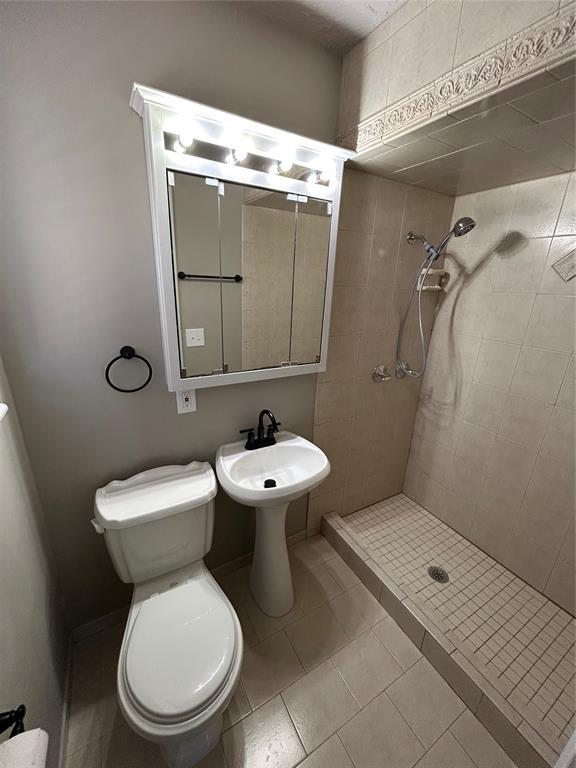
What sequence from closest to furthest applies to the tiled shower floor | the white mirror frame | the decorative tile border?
the decorative tile border → the white mirror frame → the tiled shower floor

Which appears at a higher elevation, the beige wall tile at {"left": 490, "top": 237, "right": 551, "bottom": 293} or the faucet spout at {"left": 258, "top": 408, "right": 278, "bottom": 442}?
the beige wall tile at {"left": 490, "top": 237, "right": 551, "bottom": 293}

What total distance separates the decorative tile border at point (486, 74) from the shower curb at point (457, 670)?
6.57 feet

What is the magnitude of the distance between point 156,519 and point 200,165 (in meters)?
1.30

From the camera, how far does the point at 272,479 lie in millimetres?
1441

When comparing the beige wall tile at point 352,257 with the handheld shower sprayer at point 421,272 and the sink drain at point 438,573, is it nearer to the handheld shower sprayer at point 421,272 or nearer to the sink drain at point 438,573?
the handheld shower sprayer at point 421,272

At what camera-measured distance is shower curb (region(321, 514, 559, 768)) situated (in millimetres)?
1062

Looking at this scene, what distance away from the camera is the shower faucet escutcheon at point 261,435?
149 centimetres

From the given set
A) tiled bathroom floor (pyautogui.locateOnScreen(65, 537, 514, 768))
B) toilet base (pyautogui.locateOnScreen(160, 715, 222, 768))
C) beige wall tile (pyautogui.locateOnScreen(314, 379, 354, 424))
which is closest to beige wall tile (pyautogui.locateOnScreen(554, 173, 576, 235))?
beige wall tile (pyautogui.locateOnScreen(314, 379, 354, 424))

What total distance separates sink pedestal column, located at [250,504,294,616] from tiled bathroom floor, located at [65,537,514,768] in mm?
74

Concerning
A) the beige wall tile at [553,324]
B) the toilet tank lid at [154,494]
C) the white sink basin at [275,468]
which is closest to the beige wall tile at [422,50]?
the beige wall tile at [553,324]

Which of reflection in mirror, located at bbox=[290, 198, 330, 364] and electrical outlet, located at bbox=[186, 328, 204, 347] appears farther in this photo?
reflection in mirror, located at bbox=[290, 198, 330, 364]

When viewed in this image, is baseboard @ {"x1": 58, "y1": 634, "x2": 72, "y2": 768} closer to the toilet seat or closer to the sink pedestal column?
the toilet seat

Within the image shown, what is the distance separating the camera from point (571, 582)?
5.05ft

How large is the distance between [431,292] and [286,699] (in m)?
2.17
